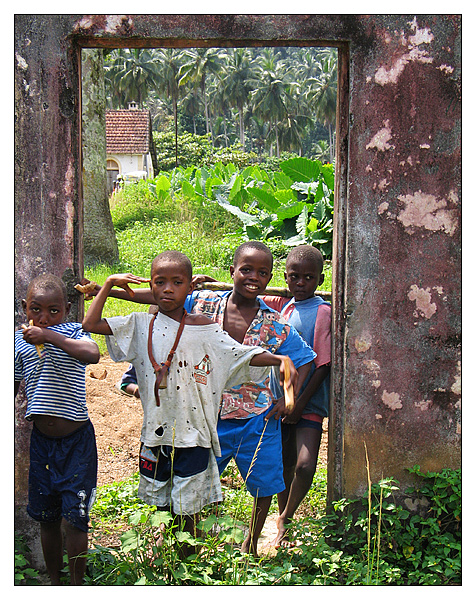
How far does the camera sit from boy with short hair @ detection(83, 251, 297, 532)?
2.97 metres

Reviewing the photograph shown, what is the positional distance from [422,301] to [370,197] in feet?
1.99

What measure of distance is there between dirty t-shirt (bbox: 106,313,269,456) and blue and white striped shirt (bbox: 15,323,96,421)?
0.20m

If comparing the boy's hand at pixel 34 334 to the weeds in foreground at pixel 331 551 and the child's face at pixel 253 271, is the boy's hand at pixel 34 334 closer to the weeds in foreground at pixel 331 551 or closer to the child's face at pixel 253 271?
the weeds in foreground at pixel 331 551

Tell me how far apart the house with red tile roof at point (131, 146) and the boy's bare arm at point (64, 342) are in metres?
28.8

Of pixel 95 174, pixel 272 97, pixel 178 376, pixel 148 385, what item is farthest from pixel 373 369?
pixel 272 97

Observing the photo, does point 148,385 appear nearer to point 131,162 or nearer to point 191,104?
point 131,162

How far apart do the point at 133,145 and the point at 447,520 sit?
3010cm

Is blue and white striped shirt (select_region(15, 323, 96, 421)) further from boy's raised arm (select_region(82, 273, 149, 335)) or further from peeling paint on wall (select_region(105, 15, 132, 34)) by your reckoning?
peeling paint on wall (select_region(105, 15, 132, 34))

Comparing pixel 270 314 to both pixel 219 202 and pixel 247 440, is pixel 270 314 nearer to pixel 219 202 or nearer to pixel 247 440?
pixel 247 440

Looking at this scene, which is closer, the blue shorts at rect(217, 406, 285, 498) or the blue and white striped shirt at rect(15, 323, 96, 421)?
the blue and white striped shirt at rect(15, 323, 96, 421)

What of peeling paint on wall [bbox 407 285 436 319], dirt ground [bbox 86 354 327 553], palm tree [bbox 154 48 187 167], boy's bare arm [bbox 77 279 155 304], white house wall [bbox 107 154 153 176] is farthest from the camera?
palm tree [bbox 154 48 187 167]

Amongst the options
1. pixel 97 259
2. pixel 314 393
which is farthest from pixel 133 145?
pixel 314 393

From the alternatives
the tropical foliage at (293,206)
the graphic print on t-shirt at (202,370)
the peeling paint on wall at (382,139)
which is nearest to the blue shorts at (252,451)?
the graphic print on t-shirt at (202,370)

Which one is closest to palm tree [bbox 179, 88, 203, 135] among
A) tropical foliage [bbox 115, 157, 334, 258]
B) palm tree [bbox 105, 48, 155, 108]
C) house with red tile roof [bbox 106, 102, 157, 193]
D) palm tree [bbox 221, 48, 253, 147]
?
palm tree [bbox 221, 48, 253, 147]
